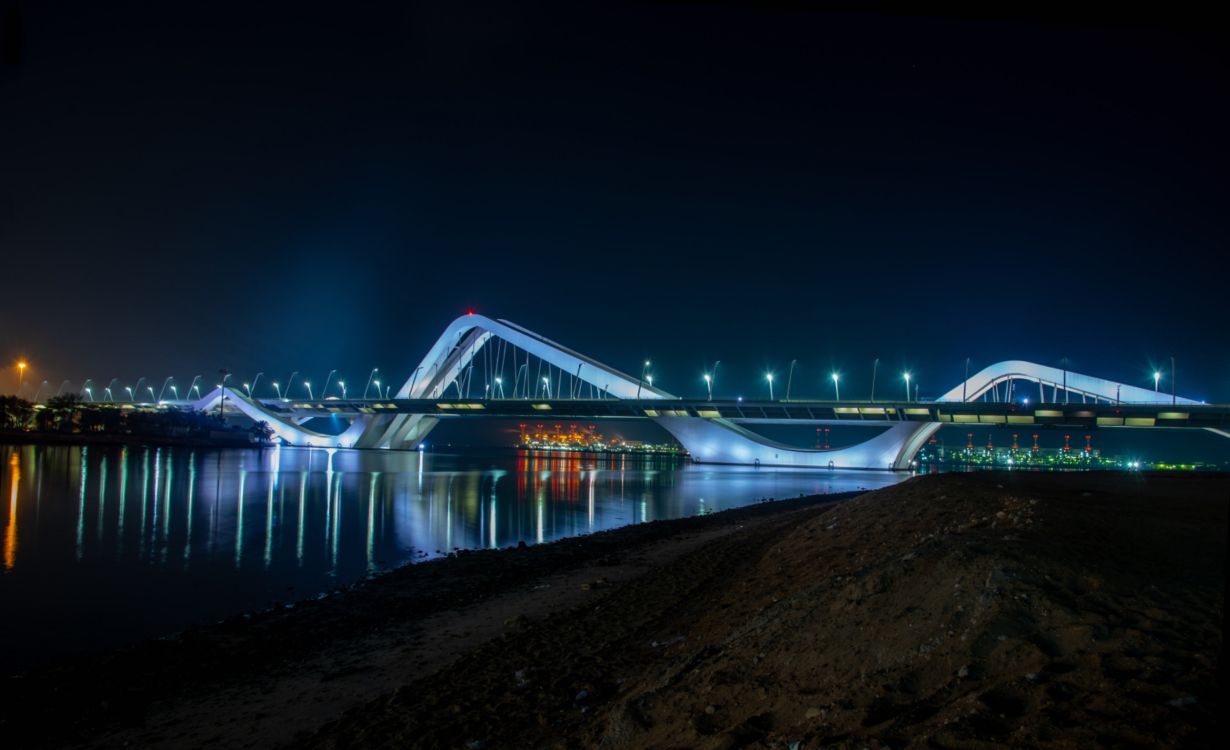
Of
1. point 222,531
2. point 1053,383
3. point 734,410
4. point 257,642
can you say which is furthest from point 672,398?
point 257,642

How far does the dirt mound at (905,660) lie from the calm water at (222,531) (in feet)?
21.0

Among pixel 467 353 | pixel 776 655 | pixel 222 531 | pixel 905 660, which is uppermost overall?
pixel 467 353

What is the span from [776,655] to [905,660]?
778 millimetres

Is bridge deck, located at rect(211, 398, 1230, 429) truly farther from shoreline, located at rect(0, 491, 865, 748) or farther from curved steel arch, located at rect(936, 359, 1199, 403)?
shoreline, located at rect(0, 491, 865, 748)

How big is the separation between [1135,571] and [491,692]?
4772mm

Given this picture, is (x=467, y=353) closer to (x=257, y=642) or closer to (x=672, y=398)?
(x=672, y=398)

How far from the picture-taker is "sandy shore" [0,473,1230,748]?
3270 millimetres

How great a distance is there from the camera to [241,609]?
1090 centimetres

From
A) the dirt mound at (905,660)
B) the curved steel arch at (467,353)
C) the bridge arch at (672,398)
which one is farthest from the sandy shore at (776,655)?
the curved steel arch at (467,353)

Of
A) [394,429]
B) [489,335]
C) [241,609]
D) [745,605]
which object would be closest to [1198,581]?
[745,605]

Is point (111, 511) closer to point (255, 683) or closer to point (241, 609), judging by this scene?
point (241, 609)

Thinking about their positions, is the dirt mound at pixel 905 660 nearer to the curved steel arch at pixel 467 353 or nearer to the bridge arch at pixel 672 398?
the bridge arch at pixel 672 398

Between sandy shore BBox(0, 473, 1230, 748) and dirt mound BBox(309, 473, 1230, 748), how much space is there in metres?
0.02

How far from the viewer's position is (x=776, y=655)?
439 cm
